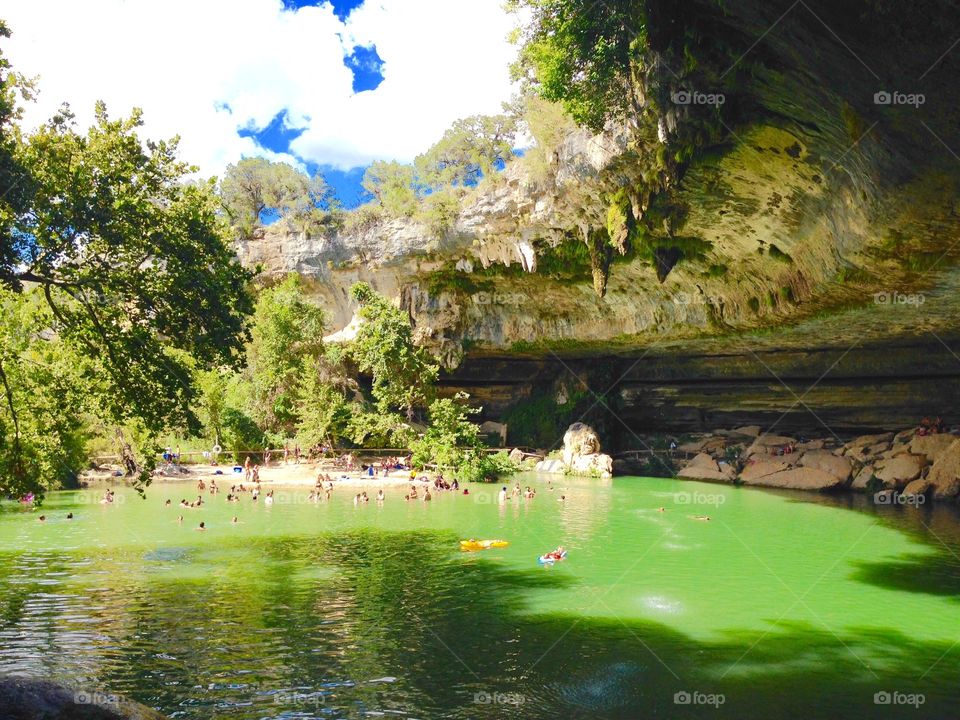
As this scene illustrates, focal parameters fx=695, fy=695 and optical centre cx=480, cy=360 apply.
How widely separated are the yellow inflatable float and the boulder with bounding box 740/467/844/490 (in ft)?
59.6

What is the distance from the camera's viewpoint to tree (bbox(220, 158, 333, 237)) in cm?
3975

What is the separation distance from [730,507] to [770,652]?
15920 mm

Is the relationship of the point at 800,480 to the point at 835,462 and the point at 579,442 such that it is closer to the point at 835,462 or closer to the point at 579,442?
the point at 835,462

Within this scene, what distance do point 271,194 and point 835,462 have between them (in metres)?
33.6

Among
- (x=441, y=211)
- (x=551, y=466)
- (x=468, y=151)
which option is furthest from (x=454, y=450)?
(x=468, y=151)

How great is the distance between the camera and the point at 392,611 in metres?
13.2

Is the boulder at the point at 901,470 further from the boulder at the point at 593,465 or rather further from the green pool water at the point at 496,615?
the boulder at the point at 593,465

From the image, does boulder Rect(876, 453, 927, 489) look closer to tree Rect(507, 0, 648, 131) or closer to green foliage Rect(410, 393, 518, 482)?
green foliage Rect(410, 393, 518, 482)

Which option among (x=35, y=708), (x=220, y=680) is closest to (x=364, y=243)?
(x=220, y=680)

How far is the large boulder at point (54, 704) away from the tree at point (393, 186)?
29979 mm

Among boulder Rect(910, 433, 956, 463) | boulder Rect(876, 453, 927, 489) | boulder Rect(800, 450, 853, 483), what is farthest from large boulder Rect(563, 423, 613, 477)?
boulder Rect(910, 433, 956, 463)

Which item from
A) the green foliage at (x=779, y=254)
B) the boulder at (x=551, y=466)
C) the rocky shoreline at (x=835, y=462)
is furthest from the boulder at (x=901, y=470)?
the boulder at (x=551, y=466)

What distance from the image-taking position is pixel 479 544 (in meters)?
18.9

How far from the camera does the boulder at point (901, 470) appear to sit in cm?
2814
